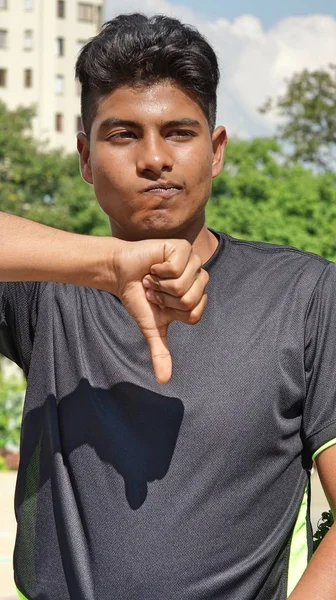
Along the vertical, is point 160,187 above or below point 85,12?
above

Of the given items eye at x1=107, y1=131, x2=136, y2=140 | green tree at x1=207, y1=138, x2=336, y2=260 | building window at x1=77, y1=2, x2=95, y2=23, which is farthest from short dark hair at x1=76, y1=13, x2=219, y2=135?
building window at x1=77, y1=2, x2=95, y2=23

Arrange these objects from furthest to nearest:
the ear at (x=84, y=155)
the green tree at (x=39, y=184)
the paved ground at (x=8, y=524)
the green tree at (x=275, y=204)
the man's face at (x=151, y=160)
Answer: the green tree at (x=39, y=184), the green tree at (x=275, y=204), the paved ground at (x=8, y=524), the ear at (x=84, y=155), the man's face at (x=151, y=160)

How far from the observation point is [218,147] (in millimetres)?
2676

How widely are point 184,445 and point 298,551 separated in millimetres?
342

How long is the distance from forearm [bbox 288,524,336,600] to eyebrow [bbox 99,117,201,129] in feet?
2.97

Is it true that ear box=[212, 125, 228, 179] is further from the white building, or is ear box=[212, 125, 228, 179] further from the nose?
the white building

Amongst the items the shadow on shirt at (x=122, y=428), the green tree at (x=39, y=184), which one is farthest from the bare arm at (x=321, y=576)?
the green tree at (x=39, y=184)

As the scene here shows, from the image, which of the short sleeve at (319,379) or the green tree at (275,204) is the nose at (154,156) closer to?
the short sleeve at (319,379)

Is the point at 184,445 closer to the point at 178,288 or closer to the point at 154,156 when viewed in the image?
the point at 178,288

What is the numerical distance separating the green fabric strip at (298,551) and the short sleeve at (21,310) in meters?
0.68

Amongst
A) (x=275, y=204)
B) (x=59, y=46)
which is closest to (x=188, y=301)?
(x=275, y=204)

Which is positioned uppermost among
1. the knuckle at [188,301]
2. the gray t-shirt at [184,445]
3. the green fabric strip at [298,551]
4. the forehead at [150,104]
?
the forehead at [150,104]

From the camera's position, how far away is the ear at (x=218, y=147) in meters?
2.63

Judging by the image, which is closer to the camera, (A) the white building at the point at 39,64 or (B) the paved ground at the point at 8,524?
(B) the paved ground at the point at 8,524
